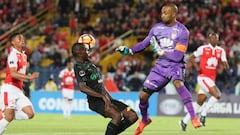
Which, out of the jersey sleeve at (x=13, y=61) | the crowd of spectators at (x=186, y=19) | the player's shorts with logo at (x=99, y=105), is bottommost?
the player's shorts with logo at (x=99, y=105)

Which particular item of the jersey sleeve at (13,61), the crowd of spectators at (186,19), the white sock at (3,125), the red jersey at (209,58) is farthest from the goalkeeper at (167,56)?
the crowd of spectators at (186,19)

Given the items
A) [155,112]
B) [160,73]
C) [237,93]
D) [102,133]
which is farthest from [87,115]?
[160,73]

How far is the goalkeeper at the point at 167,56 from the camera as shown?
1456 centimetres

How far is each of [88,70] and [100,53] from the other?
21.0 metres

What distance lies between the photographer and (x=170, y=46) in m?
14.7

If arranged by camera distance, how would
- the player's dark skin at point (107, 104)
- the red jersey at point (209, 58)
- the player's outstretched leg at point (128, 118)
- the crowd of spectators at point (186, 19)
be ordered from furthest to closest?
the crowd of spectators at point (186, 19) < the red jersey at point (209, 58) < the player's outstretched leg at point (128, 118) < the player's dark skin at point (107, 104)

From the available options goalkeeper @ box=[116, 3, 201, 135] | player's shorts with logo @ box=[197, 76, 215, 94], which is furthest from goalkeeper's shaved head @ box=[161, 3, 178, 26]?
player's shorts with logo @ box=[197, 76, 215, 94]

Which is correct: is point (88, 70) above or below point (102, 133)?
above

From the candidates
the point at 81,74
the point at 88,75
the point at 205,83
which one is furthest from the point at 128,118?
the point at 205,83

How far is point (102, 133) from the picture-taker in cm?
1655

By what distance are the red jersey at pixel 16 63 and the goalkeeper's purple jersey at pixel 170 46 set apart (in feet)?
7.12

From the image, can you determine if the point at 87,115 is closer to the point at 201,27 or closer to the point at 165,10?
the point at 201,27

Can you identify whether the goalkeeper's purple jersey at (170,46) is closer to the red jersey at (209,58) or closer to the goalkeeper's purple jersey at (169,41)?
the goalkeeper's purple jersey at (169,41)

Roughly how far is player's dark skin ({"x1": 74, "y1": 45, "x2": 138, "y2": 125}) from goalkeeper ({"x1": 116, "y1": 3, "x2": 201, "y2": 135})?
153 centimetres
